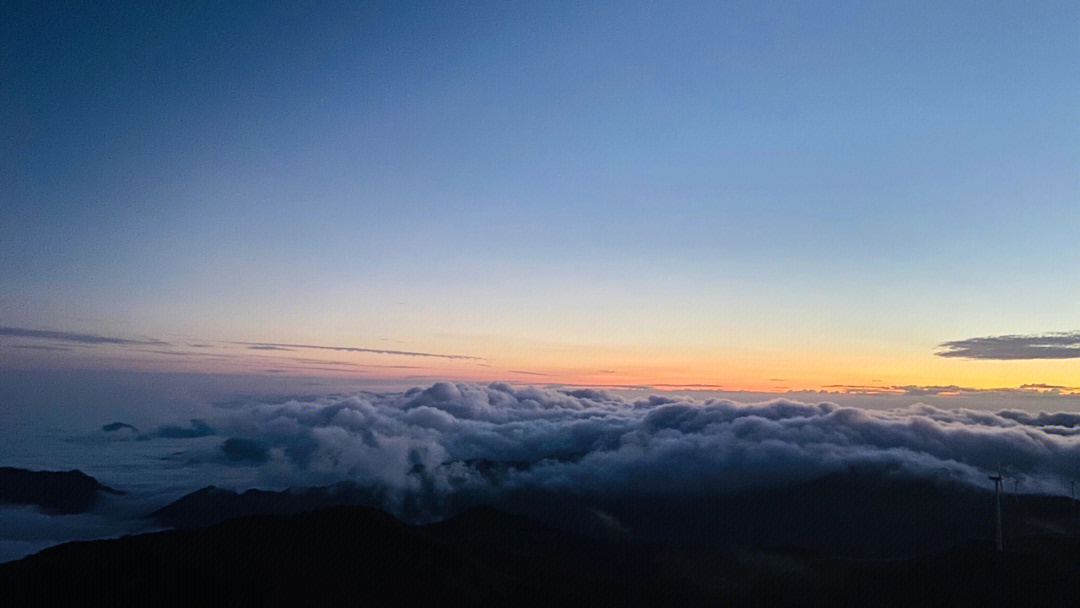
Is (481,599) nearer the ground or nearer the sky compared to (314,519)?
nearer the ground

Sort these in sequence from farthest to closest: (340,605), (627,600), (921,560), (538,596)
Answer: (627,600) → (538,596) → (921,560) → (340,605)

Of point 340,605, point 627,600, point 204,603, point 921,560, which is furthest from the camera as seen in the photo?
point 627,600

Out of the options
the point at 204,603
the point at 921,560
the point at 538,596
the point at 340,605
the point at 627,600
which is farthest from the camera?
the point at 627,600

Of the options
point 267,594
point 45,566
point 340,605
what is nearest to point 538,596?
point 340,605

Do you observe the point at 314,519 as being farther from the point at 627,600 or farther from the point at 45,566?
the point at 627,600

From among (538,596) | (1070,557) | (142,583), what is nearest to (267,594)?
(142,583)

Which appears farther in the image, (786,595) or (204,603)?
(786,595)

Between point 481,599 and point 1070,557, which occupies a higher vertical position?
point 1070,557

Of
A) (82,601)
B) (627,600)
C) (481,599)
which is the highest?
(82,601)

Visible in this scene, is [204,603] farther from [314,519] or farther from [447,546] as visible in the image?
[447,546]
